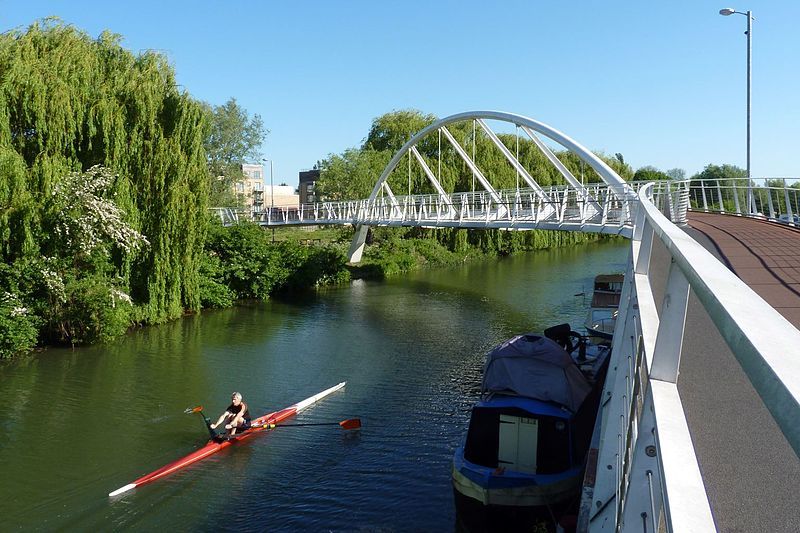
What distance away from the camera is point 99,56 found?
22.5m

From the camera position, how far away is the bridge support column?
132ft

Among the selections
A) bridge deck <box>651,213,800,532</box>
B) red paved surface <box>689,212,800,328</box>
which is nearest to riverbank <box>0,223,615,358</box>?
red paved surface <box>689,212,800,328</box>

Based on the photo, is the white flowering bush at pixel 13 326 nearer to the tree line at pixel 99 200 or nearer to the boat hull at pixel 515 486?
the tree line at pixel 99 200

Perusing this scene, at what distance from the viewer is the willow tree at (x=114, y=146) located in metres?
18.4

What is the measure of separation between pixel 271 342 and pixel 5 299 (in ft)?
22.8

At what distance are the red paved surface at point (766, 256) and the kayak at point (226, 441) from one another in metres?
7.93

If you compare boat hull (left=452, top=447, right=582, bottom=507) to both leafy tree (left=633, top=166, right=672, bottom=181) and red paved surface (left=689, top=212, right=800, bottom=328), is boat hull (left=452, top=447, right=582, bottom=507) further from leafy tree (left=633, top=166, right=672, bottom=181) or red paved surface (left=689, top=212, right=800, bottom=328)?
leafy tree (left=633, top=166, right=672, bottom=181)

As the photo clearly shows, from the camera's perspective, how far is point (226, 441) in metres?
12.2

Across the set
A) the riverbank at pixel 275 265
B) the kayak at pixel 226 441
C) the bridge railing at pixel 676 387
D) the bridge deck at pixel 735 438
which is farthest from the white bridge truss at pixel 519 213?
the bridge railing at pixel 676 387

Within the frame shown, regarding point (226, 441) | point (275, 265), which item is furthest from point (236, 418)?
point (275, 265)

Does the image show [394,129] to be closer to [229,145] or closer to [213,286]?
[229,145]

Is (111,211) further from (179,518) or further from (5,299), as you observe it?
(179,518)

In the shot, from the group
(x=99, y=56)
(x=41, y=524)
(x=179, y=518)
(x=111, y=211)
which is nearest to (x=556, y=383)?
(x=179, y=518)

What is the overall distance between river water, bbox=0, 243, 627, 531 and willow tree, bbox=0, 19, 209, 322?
2161 mm
